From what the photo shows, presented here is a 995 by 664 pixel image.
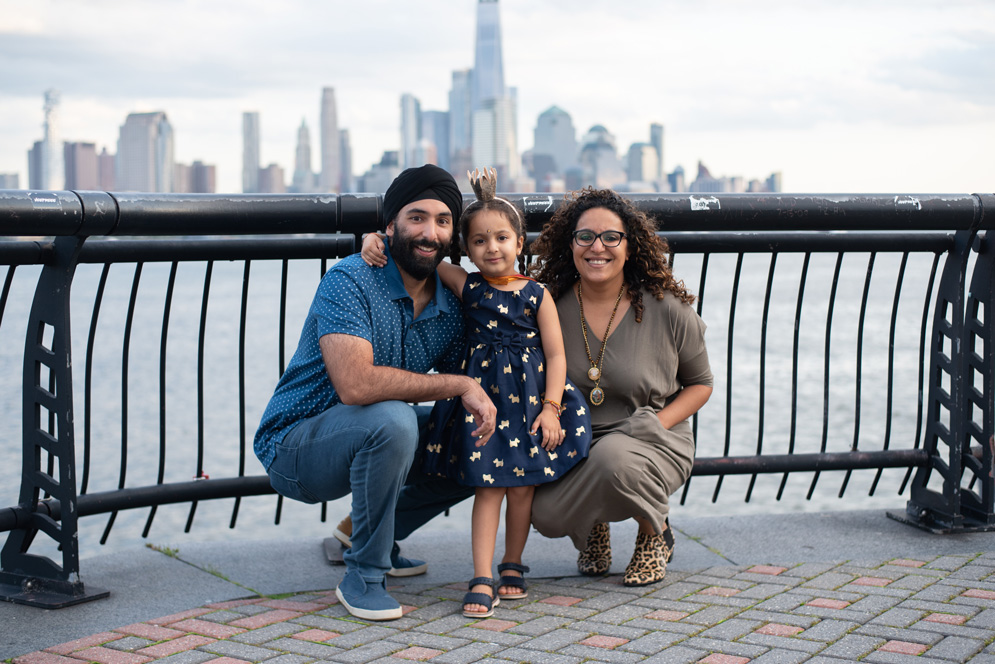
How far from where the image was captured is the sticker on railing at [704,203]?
4.19 m

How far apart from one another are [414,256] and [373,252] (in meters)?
0.15

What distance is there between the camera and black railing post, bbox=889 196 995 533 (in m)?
4.55

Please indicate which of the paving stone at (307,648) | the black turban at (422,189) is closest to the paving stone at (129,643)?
the paving stone at (307,648)

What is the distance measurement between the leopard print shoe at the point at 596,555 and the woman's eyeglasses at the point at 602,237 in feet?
3.57

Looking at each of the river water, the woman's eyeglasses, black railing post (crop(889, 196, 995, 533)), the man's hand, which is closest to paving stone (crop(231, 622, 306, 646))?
the man's hand

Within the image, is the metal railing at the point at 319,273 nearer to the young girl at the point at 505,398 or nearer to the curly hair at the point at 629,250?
the curly hair at the point at 629,250

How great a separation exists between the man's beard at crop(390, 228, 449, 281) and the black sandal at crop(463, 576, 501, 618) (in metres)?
1.08

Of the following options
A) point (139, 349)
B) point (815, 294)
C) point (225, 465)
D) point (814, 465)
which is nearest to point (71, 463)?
point (814, 465)

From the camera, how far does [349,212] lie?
3.85 m

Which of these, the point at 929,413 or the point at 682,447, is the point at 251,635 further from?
the point at 929,413

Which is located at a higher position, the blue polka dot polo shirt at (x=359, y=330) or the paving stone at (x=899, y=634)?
the blue polka dot polo shirt at (x=359, y=330)

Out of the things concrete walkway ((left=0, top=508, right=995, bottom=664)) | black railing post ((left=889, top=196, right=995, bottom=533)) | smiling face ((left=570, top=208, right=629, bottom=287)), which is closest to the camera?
concrete walkway ((left=0, top=508, right=995, bottom=664))

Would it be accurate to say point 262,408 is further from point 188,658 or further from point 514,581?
point 188,658

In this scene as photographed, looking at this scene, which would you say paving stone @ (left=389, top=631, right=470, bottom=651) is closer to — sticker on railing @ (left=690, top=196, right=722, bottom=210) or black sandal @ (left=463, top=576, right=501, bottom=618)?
black sandal @ (left=463, top=576, right=501, bottom=618)
